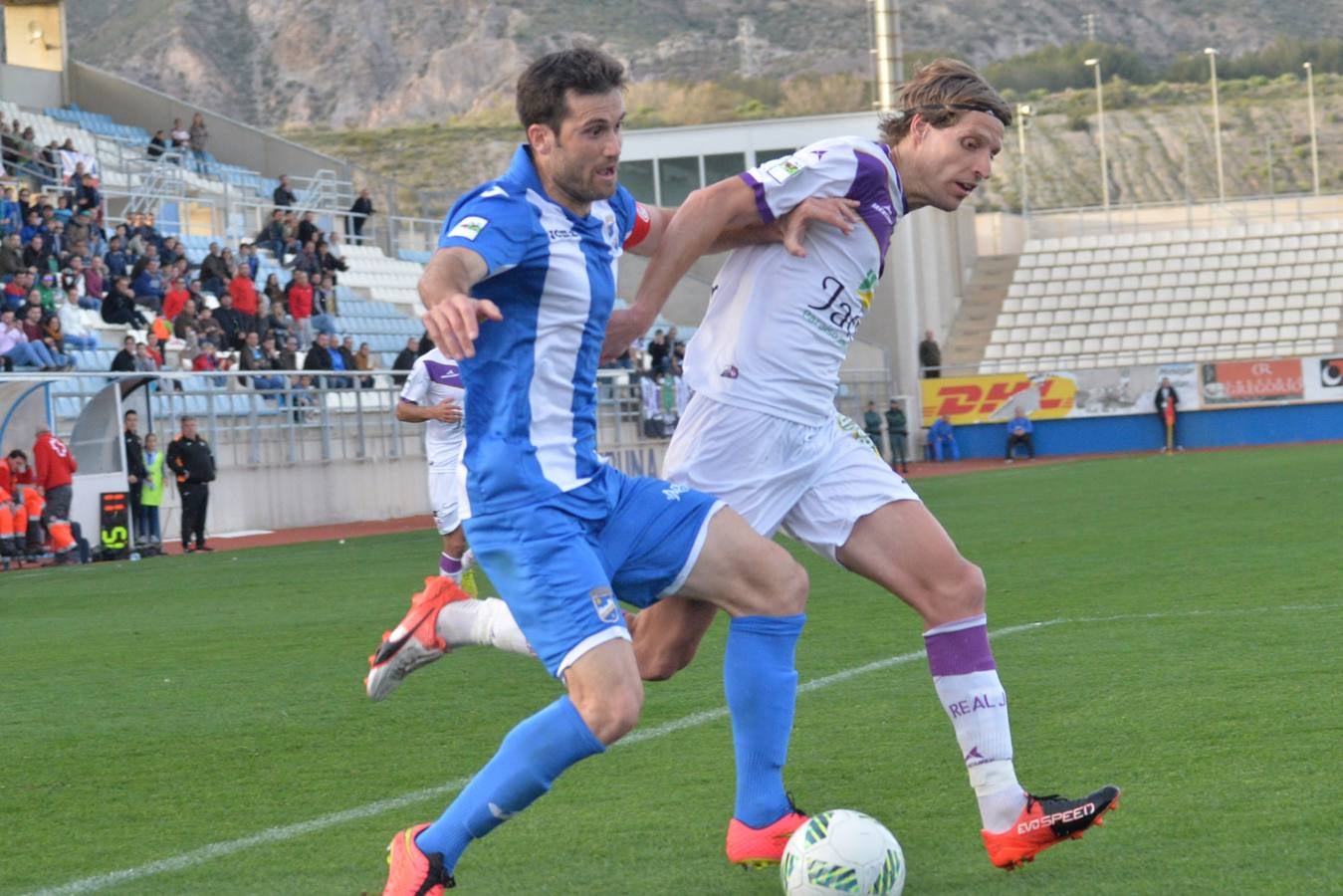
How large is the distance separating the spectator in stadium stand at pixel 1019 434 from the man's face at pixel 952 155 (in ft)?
111

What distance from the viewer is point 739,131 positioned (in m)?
45.7

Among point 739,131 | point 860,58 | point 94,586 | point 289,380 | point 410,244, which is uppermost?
point 860,58

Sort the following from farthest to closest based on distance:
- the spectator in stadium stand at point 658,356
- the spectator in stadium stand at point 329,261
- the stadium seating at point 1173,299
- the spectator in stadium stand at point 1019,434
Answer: the stadium seating at point 1173,299, the spectator in stadium stand at point 1019,434, the spectator in stadium stand at point 658,356, the spectator in stadium stand at point 329,261

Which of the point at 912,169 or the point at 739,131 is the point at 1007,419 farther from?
the point at 912,169

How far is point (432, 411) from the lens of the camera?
A: 39.2 ft

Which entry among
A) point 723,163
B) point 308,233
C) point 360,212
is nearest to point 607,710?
point 308,233

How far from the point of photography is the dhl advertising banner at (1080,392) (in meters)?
39.0

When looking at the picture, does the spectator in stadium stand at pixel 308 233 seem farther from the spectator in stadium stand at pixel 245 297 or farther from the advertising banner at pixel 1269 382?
the advertising banner at pixel 1269 382

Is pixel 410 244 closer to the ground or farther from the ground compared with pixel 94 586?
farther from the ground

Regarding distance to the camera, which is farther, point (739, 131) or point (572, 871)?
point (739, 131)

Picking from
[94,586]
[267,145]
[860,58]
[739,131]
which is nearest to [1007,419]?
[739,131]

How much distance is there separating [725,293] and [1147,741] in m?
2.05

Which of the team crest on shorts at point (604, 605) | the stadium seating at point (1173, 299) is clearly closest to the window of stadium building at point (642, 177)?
the stadium seating at point (1173, 299)

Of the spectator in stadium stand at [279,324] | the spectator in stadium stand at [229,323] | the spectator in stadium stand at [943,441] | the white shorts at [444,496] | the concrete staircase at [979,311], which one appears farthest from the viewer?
the concrete staircase at [979,311]
